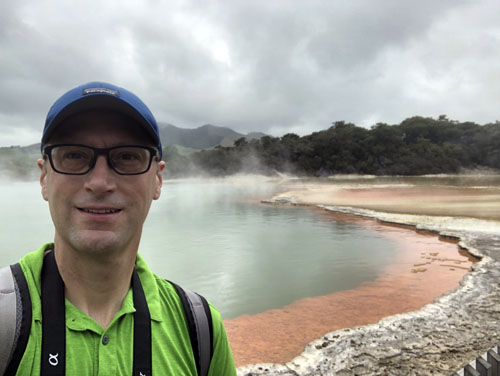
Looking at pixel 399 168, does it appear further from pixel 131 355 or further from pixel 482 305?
pixel 131 355

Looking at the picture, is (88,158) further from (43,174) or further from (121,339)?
(121,339)

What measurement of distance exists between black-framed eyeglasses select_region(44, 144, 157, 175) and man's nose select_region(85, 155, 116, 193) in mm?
12

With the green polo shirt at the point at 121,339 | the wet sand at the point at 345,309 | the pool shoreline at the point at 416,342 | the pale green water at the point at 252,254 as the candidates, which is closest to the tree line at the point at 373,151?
the pale green water at the point at 252,254

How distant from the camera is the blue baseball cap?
3.64 feet

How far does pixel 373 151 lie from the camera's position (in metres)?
67.1

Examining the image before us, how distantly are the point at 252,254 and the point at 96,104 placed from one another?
8.38 metres

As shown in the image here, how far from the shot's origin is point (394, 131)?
6900 cm

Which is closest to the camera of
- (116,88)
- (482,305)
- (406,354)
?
(116,88)

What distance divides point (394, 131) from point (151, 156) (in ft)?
246

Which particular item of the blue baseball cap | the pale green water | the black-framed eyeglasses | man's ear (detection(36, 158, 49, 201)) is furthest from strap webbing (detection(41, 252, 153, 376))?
the pale green water

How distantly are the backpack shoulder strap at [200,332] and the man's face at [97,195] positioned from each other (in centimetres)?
32

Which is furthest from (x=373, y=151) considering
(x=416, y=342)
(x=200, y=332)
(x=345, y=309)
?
(x=200, y=332)

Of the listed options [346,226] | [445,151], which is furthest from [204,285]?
[445,151]

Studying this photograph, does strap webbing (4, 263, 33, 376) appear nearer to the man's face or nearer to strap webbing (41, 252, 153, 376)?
strap webbing (41, 252, 153, 376)
